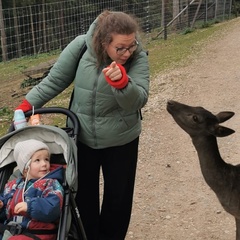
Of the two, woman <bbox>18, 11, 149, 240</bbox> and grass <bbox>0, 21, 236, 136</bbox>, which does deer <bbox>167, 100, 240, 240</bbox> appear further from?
grass <bbox>0, 21, 236, 136</bbox>

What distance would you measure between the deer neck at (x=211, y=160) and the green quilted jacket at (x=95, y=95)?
63cm

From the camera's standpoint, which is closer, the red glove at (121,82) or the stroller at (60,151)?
the red glove at (121,82)

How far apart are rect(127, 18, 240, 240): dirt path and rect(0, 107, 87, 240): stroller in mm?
1285

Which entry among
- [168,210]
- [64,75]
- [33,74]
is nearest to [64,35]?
[33,74]

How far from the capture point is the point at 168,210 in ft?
14.9

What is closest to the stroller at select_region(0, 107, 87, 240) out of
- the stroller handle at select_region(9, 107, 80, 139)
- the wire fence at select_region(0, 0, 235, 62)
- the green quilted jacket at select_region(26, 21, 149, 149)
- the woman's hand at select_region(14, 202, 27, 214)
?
the stroller handle at select_region(9, 107, 80, 139)

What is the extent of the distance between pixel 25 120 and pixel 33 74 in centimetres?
767

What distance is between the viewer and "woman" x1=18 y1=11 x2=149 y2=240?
9.43 ft

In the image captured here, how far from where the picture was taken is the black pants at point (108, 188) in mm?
3377

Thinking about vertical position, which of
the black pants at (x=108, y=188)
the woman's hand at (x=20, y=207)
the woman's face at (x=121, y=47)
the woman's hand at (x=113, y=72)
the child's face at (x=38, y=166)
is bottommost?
the black pants at (x=108, y=188)

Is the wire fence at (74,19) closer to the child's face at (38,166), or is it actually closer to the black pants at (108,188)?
the black pants at (108,188)

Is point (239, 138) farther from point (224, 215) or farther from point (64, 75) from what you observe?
point (64, 75)

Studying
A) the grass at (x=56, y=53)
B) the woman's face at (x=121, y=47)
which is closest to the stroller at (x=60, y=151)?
the woman's face at (x=121, y=47)

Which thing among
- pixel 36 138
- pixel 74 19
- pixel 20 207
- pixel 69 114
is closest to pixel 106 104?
pixel 69 114
